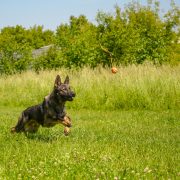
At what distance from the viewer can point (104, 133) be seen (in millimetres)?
7297

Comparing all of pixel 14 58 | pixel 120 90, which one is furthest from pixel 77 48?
pixel 14 58

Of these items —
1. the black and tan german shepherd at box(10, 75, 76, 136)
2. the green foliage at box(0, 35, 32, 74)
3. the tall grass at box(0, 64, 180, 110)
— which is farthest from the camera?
the green foliage at box(0, 35, 32, 74)

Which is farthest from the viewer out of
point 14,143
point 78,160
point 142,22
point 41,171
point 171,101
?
point 142,22

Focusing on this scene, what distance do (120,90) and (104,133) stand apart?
6.00 metres

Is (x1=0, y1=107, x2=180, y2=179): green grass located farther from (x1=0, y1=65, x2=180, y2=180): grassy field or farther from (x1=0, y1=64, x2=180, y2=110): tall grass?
(x1=0, y1=64, x2=180, y2=110): tall grass

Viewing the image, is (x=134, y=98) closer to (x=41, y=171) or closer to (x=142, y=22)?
(x=41, y=171)

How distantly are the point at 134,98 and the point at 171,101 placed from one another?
5.38 ft

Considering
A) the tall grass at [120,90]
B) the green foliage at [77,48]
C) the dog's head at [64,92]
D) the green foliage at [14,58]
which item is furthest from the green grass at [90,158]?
the green foliage at [14,58]

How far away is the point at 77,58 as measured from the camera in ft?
62.5

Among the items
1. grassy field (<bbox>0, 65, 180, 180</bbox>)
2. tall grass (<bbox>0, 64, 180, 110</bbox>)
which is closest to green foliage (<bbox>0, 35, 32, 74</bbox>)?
grassy field (<bbox>0, 65, 180, 180</bbox>)

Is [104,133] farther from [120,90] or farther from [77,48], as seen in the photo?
[77,48]

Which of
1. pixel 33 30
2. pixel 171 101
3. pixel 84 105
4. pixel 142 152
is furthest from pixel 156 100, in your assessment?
pixel 33 30

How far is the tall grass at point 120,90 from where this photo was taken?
40.2 ft

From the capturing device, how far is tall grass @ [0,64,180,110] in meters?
12.3
